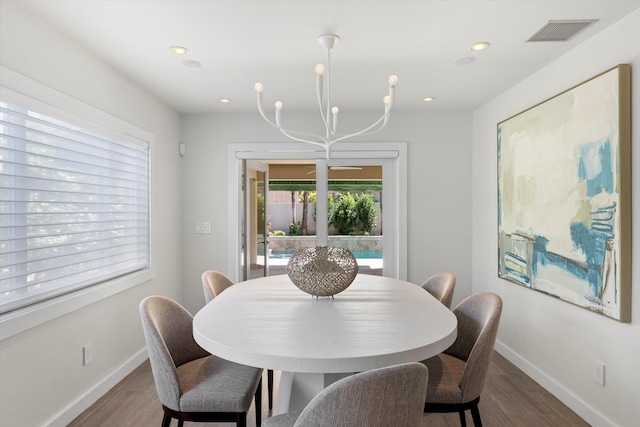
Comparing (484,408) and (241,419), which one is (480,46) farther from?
(241,419)

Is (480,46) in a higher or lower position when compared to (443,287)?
higher

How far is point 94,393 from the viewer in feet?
8.42

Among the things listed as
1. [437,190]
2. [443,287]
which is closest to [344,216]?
[437,190]

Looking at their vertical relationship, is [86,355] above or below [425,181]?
below

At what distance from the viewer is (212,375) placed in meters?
1.75

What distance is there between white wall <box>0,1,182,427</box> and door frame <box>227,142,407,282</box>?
2.34 ft

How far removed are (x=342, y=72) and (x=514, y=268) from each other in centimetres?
215

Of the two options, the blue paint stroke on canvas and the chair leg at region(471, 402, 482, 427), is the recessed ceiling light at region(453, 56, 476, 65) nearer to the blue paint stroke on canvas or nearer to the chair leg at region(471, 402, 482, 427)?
the blue paint stroke on canvas

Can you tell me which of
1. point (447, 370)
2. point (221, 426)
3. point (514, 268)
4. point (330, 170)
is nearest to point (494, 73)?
point (514, 268)

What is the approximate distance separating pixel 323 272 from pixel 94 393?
187 centimetres

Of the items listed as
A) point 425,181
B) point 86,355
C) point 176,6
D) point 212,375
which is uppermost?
point 176,6

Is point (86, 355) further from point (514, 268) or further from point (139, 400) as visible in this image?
point (514, 268)

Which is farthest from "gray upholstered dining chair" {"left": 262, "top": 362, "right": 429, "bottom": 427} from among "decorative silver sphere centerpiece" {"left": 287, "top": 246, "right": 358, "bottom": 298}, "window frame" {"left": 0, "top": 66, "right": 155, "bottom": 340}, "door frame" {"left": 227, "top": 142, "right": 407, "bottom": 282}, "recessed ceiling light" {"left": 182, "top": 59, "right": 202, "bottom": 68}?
"door frame" {"left": 227, "top": 142, "right": 407, "bottom": 282}

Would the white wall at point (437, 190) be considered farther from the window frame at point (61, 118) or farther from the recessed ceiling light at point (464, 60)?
the window frame at point (61, 118)
